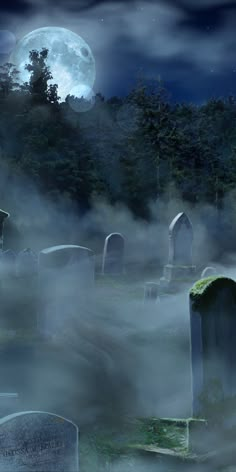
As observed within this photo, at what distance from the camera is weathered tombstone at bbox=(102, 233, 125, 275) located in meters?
23.1

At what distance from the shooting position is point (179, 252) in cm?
2025

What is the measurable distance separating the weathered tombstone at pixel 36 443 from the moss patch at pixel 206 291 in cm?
270

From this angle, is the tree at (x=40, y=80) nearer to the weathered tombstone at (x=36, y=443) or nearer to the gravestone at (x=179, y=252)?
the gravestone at (x=179, y=252)

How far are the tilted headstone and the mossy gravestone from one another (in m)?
12.2

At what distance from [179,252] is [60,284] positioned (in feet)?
24.2

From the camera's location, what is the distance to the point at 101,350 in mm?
11008

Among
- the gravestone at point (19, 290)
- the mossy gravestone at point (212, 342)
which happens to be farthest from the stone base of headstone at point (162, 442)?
the gravestone at point (19, 290)

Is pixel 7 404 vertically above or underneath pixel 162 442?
above

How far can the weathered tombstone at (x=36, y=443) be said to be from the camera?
15.8 ft

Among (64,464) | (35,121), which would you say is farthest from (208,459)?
(35,121)

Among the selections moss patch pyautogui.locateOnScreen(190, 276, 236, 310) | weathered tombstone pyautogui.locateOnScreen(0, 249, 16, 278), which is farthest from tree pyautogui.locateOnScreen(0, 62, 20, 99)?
moss patch pyautogui.locateOnScreen(190, 276, 236, 310)

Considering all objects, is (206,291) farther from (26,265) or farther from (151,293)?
(26,265)

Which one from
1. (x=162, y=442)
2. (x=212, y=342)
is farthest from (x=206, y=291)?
(x=162, y=442)

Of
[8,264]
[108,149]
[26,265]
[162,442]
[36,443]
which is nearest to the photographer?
[36,443]
